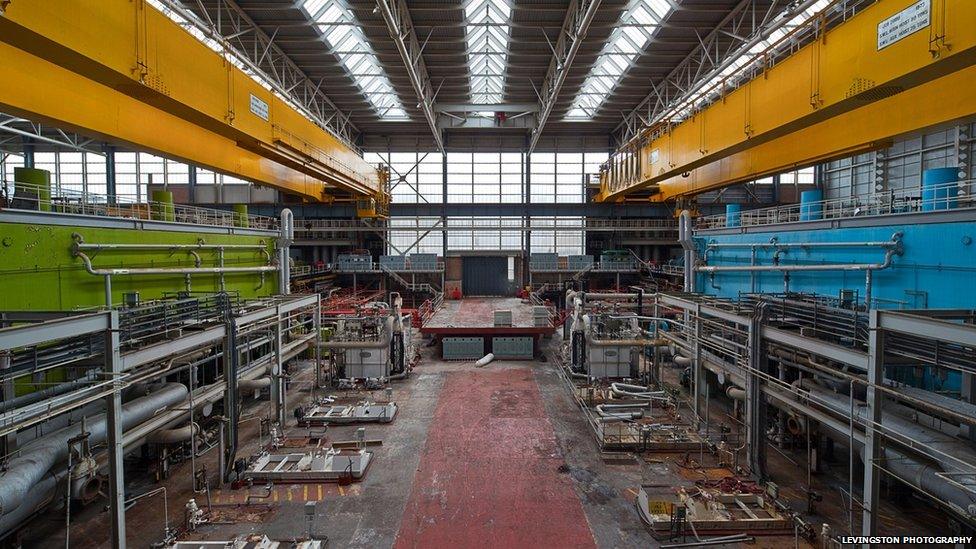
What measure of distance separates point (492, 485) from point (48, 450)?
7282 mm

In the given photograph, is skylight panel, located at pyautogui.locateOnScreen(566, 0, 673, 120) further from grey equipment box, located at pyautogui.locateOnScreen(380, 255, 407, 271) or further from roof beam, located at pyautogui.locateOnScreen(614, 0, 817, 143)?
grey equipment box, located at pyautogui.locateOnScreen(380, 255, 407, 271)

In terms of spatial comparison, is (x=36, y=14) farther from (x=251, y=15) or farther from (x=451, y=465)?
(x=251, y=15)

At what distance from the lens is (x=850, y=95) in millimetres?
8836

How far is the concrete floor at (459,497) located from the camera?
25.2 ft

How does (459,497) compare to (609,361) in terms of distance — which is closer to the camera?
(459,497)

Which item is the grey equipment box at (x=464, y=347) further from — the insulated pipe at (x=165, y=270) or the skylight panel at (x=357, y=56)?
the skylight panel at (x=357, y=56)

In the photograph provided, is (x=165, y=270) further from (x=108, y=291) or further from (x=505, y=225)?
(x=505, y=225)

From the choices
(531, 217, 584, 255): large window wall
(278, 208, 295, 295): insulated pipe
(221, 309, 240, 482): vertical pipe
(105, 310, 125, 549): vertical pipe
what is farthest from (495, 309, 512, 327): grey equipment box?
(531, 217, 584, 255): large window wall

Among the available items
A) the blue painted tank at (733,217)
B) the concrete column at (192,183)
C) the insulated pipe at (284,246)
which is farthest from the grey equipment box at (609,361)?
the concrete column at (192,183)

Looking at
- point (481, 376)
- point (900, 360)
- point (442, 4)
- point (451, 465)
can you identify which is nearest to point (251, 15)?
point (442, 4)

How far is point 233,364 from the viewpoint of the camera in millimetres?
9781

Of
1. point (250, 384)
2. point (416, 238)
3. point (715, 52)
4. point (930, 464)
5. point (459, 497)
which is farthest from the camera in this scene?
point (416, 238)

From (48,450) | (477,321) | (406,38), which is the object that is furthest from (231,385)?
(406,38)

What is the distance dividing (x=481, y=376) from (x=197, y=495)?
32.4 feet
